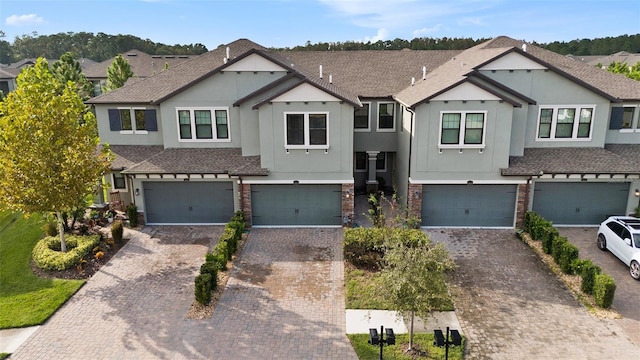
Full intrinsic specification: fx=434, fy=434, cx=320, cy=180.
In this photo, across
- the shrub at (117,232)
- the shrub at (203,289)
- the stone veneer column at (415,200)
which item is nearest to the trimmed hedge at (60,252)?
the shrub at (117,232)

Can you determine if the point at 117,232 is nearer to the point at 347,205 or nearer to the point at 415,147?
the point at 347,205

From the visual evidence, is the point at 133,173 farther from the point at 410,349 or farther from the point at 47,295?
the point at 410,349

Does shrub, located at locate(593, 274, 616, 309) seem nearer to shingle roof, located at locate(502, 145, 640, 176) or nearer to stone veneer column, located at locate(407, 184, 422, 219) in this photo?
shingle roof, located at locate(502, 145, 640, 176)

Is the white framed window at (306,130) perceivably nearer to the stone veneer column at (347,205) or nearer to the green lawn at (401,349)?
the stone veneer column at (347,205)

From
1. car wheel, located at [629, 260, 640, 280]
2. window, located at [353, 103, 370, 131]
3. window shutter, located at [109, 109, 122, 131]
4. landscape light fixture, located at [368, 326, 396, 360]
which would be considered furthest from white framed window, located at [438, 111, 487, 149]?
window shutter, located at [109, 109, 122, 131]

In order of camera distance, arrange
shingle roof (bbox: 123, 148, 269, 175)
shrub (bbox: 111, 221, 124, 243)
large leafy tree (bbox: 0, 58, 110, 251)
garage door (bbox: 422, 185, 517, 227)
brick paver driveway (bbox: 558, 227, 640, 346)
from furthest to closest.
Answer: garage door (bbox: 422, 185, 517, 227)
shingle roof (bbox: 123, 148, 269, 175)
shrub (bbox: 111, 221, 124, 243)
large leafy tree (bbox: 0, 58, 110, 251)
brick paver driveway (bbox: 558, 227, 640, 346)

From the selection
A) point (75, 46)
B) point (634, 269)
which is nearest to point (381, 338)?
point (634, 269)
